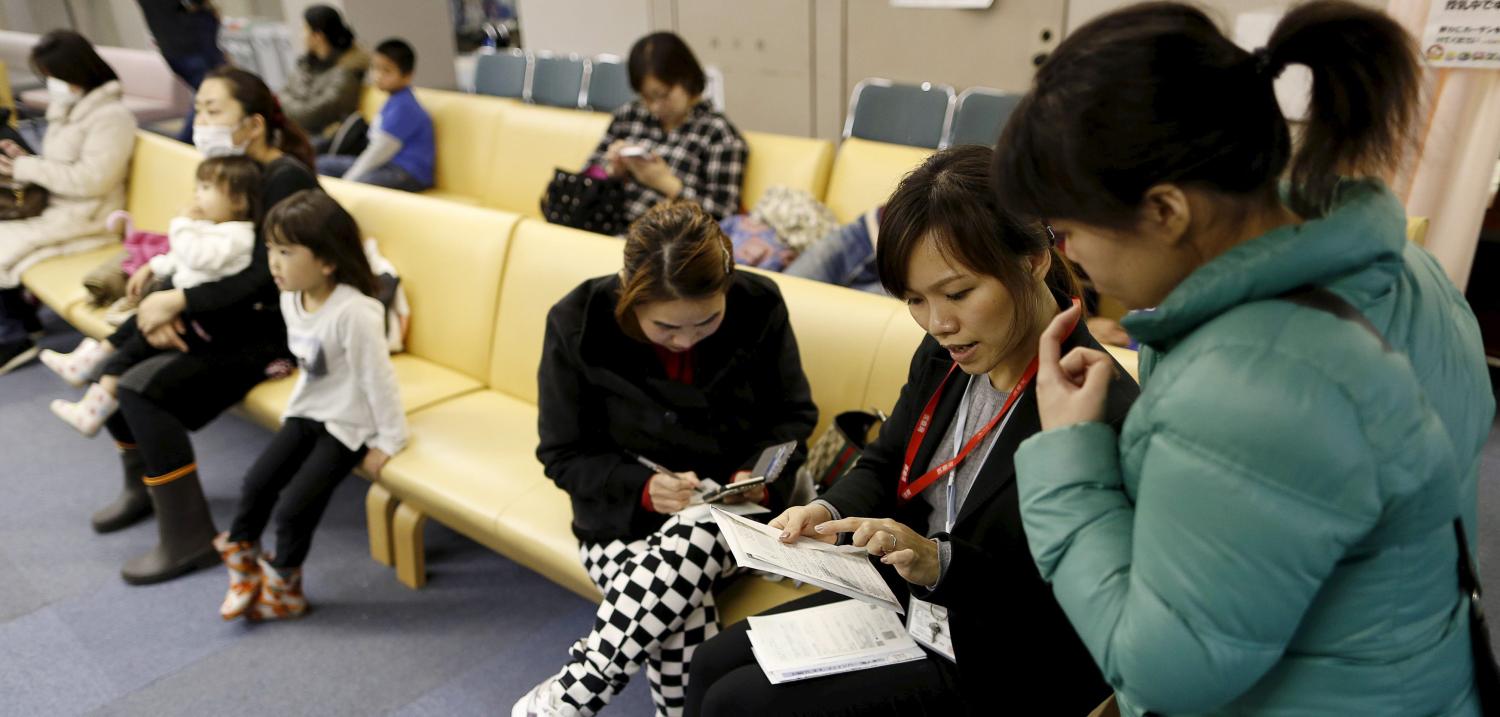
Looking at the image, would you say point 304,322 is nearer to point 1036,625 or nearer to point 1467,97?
point 1036,625

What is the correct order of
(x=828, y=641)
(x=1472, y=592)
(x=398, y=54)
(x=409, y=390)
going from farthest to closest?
(x=398, y=54) < (x=409, y=390) < (x=828, y=641) < (x=1472, y=592)

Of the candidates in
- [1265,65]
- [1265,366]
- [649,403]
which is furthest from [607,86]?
[1265,366]

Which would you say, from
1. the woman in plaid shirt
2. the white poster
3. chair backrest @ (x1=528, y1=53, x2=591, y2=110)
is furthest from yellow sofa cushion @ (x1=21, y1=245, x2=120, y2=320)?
the white poster

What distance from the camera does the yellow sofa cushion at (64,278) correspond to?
3887 mm

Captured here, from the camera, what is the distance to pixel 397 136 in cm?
509

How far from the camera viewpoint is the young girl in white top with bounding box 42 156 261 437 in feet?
9.84

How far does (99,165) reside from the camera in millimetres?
4340

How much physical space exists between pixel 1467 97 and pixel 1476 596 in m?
3.05

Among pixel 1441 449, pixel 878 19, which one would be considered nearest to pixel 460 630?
pixel 1441 449

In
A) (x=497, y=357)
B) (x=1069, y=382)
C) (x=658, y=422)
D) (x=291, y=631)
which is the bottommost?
(x=291, y=631)

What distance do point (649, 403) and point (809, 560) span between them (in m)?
0.75

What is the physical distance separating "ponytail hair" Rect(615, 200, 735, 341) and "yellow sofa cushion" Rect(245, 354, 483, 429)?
125 cm

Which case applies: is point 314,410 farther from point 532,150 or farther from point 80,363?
point 532,150

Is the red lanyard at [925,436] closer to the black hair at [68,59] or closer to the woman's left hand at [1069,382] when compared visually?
the woman's left hand at [1069,382]
